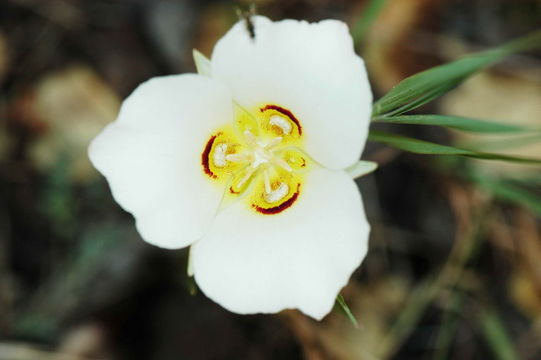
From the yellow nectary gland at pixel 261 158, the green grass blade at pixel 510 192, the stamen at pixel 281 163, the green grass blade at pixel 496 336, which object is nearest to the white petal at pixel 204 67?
the yellow nectary gland at pixel 261 158

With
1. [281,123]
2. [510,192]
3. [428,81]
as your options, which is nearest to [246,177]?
[281,123]

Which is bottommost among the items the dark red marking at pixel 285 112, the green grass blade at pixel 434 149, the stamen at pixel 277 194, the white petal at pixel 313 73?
the green grass blade at pixel 434 149

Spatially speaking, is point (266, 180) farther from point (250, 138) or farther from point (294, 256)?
point (294, 256)

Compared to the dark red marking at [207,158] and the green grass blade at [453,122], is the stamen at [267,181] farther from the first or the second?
the green grass blade at [453,122]

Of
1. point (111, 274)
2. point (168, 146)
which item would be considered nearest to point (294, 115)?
point (168, 146)

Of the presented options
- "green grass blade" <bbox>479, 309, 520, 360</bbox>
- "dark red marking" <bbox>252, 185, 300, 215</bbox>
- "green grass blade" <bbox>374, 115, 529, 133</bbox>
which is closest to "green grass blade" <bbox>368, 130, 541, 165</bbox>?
"green grass blade" <bbox>374, 115, 529, 133</bbox>
